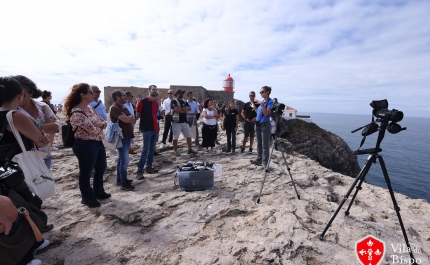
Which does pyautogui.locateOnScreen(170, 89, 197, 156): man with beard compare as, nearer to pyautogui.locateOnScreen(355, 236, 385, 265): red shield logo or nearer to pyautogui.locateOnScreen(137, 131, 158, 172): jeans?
pyautogui.locateOnScreen(137, 131, 158, 172): jeans

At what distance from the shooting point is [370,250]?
2.89m

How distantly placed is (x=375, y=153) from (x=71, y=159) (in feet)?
24.6

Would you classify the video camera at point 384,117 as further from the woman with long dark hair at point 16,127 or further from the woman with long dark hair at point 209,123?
the woman with long dark hair at point 209,123

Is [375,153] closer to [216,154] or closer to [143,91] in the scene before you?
[216,154]

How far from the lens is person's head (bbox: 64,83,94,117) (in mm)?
3389

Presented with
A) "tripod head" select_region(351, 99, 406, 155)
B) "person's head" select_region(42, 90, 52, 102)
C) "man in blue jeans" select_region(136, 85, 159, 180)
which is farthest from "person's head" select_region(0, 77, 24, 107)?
"person's head" select_region(42, 90, 52, 102)

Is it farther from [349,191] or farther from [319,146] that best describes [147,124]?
[319,146]

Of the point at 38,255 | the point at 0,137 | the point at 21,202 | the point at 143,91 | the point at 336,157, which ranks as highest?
the point at 143,91

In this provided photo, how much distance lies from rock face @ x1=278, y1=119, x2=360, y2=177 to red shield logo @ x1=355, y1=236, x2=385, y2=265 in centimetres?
1604

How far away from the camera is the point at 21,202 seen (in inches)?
74.3

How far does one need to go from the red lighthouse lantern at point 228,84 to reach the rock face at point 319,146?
15140 mm

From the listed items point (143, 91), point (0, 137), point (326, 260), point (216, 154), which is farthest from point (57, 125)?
point (143, 91)

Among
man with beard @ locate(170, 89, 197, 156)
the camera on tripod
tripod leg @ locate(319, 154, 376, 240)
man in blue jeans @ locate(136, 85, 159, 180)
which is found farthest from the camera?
man with beard @ locate(170, 89, 197, 156)

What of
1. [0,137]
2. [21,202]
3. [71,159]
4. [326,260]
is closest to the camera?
[21,202]
